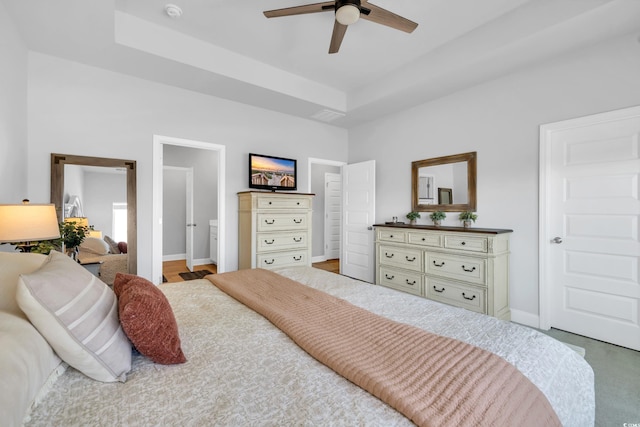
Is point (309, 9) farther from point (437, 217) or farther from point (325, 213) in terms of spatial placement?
point (325, 213)

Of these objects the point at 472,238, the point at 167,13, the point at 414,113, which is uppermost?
the point at 167,13

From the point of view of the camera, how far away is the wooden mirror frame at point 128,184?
280cm

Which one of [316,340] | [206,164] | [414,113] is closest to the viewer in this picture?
[316,340]

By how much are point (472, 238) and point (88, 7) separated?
388 cm

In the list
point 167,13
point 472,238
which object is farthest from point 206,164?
point 472,238

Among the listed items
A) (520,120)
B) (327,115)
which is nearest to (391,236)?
(520,120)

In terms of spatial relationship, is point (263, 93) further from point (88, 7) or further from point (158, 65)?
point (88, 7)

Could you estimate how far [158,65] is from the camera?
2.97m

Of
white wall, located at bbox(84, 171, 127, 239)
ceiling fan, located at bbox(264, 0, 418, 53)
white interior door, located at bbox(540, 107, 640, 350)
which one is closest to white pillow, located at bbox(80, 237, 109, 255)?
white wall, located at bbox(84, 171, 127, 239)

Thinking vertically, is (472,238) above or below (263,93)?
below

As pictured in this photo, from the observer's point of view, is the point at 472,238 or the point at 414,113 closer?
the point at 472,238

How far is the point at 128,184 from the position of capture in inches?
124

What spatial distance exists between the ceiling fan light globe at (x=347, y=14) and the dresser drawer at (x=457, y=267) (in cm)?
248

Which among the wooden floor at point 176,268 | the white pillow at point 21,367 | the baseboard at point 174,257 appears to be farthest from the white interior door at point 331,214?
the white pillow at point 21,367
